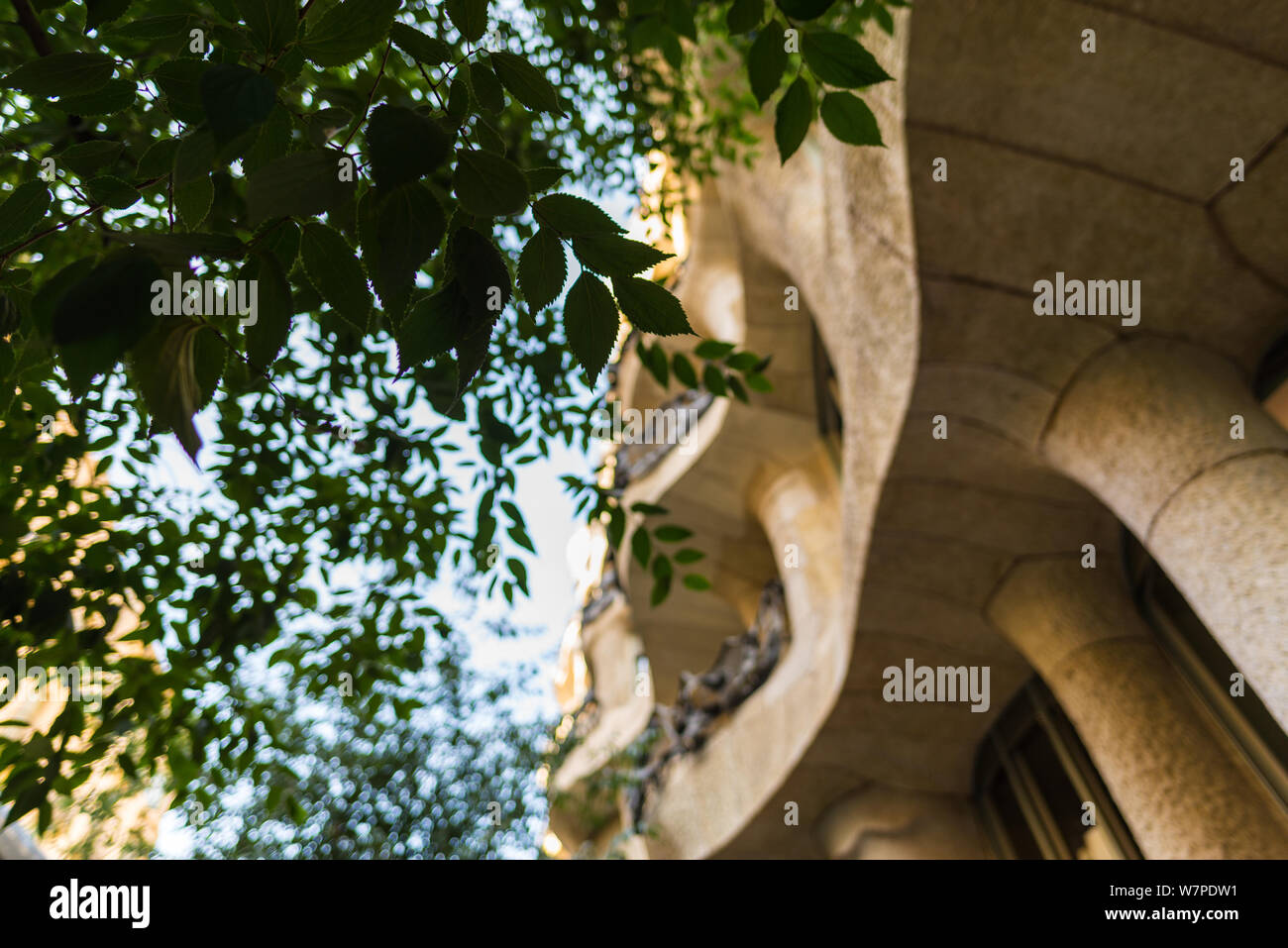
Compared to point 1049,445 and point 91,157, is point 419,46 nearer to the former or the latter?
point 91,157

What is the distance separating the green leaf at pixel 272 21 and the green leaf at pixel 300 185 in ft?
0.74

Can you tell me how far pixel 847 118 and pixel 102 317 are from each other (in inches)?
48.5

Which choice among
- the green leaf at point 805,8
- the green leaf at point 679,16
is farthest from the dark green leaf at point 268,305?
the green leaf at point 679,16

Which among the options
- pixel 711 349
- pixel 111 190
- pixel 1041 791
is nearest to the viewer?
pixel 111 190

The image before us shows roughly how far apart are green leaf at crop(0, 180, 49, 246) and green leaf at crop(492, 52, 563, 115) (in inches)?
26.5

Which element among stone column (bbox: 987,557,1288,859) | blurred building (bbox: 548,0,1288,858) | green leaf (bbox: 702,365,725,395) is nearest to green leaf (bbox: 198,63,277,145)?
green leaf (bbox: 702,365,725,395)

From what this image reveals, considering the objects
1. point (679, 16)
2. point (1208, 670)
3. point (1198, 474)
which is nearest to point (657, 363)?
point (679, 16)

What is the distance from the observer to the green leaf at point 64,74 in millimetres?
1166

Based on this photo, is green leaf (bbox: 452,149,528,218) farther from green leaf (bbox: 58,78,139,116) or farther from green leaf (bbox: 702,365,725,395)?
green leaf (bbox: 702,365,725,395)

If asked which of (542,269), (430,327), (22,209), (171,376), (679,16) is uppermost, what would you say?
(679,16)

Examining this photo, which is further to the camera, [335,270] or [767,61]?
[767,61]

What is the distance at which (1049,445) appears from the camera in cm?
510
